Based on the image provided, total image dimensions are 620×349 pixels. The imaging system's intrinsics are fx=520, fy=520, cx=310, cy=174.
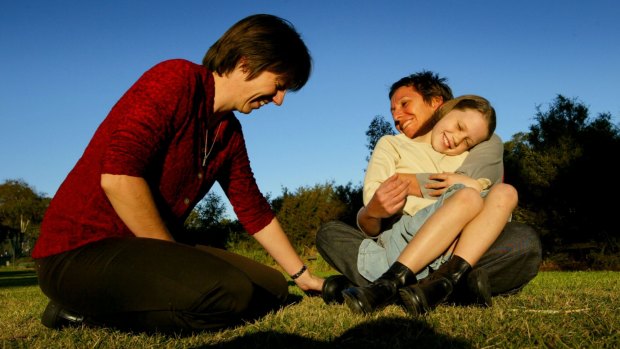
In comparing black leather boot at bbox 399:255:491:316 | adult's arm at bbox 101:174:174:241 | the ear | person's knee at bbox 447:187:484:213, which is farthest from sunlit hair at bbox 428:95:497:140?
adult's arm at bbox 101:174:174:241

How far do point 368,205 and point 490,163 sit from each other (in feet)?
2.97

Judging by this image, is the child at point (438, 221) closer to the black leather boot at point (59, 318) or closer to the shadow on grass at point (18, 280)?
the black leather boot at point (59, 318)

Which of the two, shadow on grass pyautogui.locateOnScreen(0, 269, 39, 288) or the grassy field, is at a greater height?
the grassy field

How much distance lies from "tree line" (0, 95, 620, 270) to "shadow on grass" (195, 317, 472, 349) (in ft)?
52.7

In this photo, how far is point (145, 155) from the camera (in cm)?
263

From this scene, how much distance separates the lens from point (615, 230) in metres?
16.8

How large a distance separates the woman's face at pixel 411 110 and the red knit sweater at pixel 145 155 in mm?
1741

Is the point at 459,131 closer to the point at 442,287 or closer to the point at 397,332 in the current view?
the point at 442,287

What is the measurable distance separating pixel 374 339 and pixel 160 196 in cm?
150

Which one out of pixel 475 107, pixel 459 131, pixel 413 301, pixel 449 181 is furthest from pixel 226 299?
pixel 475 107

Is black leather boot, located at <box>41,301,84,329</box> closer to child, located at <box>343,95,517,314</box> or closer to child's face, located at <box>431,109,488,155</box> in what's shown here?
child, located at <box>343,95,517,314</box>

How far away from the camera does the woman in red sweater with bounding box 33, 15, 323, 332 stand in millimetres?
2498

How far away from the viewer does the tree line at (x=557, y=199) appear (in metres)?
17.0

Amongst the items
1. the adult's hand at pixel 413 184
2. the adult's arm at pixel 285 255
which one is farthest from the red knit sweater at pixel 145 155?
the adult's hand at pixel 413 184
